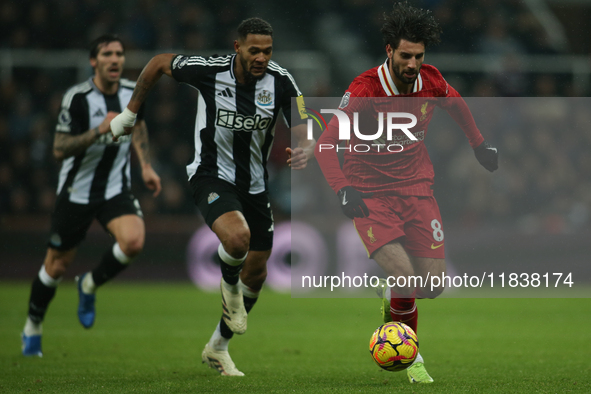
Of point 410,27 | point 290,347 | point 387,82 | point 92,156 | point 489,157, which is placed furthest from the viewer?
point 290,347

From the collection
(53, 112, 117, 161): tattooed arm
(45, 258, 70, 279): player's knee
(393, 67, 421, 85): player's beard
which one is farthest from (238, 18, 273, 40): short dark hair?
(45, 258, 70, 279): player's knee

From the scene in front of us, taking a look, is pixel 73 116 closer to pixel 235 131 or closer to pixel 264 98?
pixel 235 131

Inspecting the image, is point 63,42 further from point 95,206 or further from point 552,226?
point 552,226

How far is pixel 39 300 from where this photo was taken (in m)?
6.69

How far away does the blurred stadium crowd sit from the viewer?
1180cm

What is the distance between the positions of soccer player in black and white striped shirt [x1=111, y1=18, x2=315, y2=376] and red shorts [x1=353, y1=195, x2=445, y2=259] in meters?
0.64

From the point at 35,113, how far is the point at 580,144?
9.27m

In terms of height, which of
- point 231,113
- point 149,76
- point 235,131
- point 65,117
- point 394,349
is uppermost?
point 65,117

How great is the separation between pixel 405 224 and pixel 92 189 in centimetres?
299

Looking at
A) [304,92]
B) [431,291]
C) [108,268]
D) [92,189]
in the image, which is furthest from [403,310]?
[304,92]

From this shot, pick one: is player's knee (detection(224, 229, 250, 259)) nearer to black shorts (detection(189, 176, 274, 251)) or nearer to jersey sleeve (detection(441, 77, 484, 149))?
black shorts (detection(189, 176, 274, 251))

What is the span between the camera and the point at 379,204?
535 cm

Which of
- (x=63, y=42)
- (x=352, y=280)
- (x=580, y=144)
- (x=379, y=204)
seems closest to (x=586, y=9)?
(x=580, y=144)

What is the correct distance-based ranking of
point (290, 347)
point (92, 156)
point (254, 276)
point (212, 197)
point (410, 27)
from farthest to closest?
point (290, 347), point (92, 156), point (254, 276), point (212, 197), point (410, 27)
